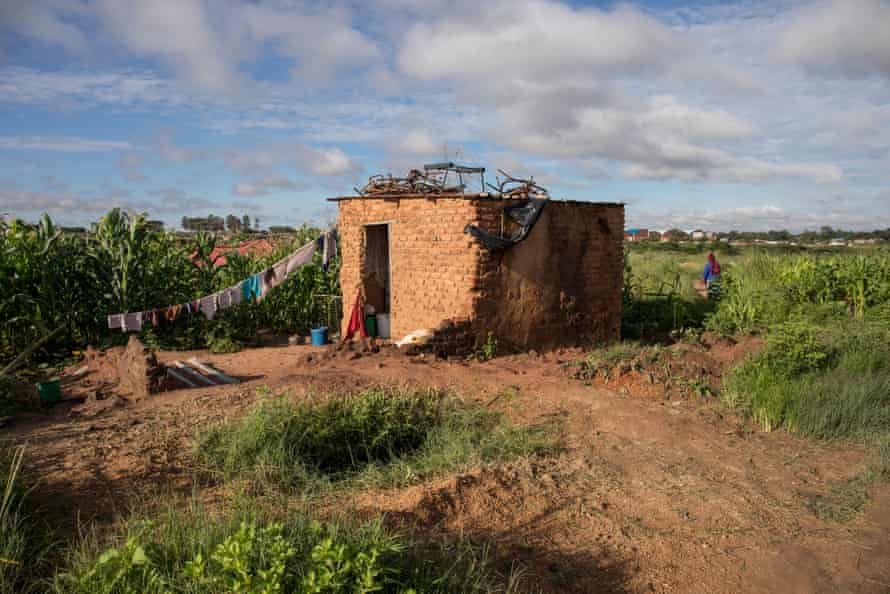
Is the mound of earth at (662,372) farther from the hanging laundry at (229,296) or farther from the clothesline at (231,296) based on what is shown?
the hanging laundry at (229,296)

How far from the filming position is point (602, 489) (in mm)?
4844

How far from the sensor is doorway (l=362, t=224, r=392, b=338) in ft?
36.5

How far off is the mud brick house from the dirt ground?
2.13 meters

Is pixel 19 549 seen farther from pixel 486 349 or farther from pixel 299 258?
pixel 299 258

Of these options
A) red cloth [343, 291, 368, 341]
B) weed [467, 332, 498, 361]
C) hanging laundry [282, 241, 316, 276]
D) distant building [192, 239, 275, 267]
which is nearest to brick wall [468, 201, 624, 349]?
weed [467, 332, 498, 361]

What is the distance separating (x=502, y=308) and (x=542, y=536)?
5.10 metres

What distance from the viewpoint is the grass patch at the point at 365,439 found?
4.85 meters

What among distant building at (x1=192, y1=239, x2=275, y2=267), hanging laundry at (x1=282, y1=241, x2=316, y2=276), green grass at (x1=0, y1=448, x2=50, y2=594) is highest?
distant building at (x1=192, y1=239, x2=275, y2=267)

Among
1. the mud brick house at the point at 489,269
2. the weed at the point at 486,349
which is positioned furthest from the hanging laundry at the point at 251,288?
the weed at the point at 486,349

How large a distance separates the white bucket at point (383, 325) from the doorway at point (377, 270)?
0.05 metres

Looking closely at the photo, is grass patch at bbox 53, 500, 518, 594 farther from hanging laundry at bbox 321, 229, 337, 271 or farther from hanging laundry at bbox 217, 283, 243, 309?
hanging laundry at bbox 321, 229, 337, 271

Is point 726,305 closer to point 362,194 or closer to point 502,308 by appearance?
point 502,308

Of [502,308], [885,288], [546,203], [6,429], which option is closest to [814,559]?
[502,308]

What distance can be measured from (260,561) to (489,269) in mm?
6407
